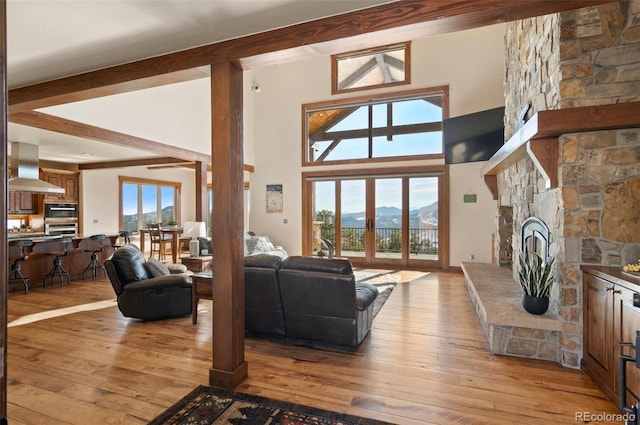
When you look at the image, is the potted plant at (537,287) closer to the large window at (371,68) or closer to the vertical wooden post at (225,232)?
the vertical wooden post at (225,232)

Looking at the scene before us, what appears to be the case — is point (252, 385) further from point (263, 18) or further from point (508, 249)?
point (508, 249)

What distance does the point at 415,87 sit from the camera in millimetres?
7262

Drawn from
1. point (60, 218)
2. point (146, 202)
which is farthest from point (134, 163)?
point (146, 202)

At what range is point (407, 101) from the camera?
7445 mm

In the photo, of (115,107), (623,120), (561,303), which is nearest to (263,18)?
(623,120)

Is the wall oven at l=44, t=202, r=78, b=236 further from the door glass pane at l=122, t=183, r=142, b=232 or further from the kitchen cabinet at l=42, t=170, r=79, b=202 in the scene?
the door glass pane at l=122, t=183, r=142, b=232

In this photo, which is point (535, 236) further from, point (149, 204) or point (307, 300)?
point (149, 204)

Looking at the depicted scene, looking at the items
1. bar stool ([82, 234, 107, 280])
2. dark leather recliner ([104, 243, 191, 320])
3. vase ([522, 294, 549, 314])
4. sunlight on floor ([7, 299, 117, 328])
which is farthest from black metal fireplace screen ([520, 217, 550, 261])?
bar stool ([82, 234, 107, 280])

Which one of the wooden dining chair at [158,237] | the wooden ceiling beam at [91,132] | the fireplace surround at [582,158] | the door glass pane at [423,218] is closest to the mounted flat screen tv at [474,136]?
the door glass pane at [423,218]

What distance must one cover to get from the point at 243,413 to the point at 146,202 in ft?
33.1

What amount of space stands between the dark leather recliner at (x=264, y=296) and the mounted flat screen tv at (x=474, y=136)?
440cm

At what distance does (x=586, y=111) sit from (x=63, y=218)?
420 inches

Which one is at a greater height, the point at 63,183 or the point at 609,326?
the point at 63,183

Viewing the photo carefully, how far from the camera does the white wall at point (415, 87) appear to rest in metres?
6.79
